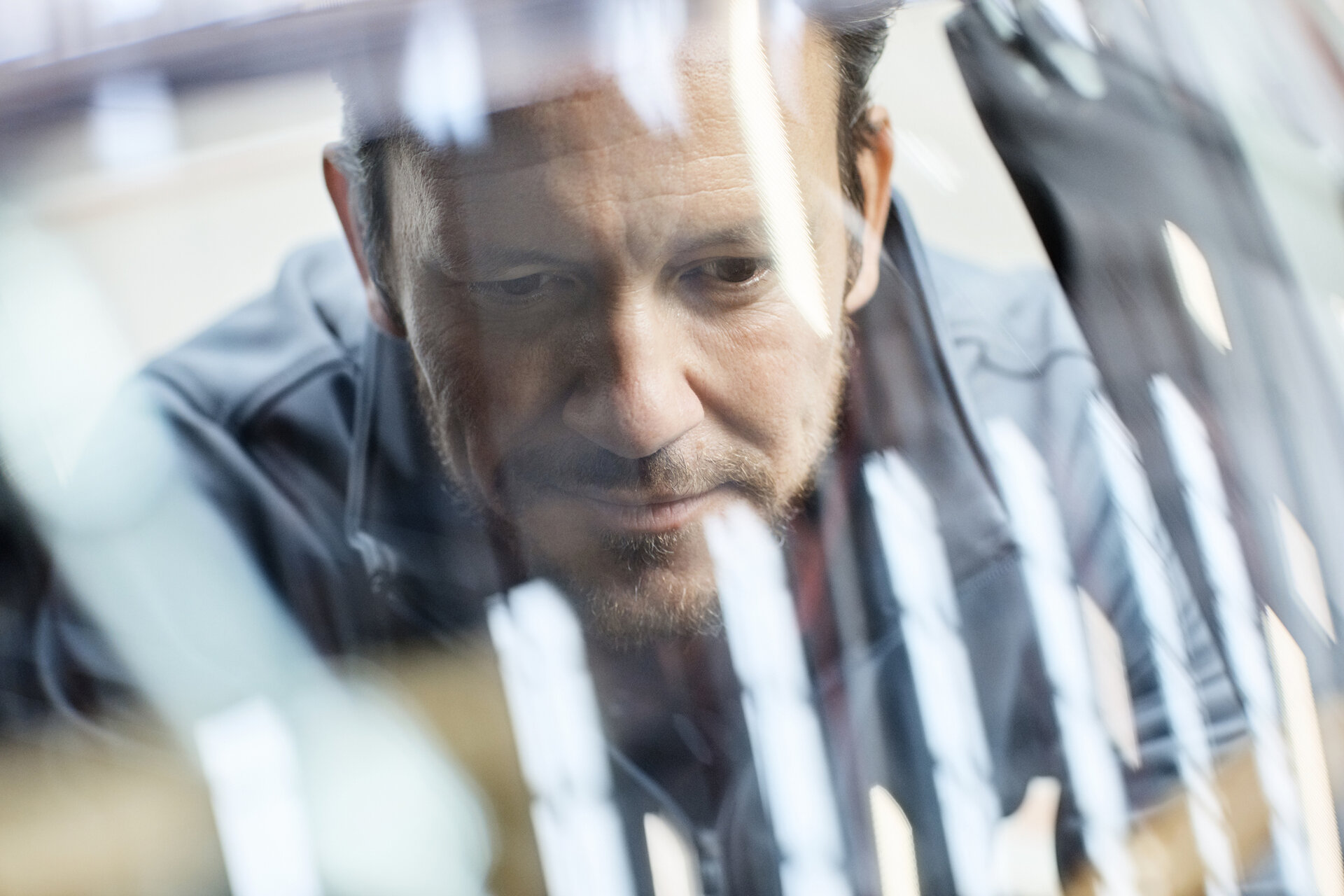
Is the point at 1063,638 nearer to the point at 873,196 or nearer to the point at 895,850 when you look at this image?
the point at 895,850

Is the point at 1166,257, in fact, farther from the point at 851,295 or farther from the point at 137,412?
the point at 137,412

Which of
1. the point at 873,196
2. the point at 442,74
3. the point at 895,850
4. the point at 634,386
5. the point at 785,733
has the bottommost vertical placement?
the point at 895,850

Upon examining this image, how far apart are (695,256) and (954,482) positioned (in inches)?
10.8

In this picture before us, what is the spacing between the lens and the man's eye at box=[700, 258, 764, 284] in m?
0.66

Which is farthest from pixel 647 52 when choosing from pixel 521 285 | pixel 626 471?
pixel 626 471

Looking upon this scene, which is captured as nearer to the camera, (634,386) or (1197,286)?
(634,386)

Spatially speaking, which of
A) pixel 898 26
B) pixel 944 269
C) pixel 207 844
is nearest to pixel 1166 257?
pixel 944 269

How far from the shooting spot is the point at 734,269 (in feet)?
2.22

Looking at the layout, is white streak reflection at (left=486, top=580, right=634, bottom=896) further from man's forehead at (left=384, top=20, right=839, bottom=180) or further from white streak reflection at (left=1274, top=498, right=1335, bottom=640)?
white streak reflection at (left=1274, top=498, right=1335, bottom=640)

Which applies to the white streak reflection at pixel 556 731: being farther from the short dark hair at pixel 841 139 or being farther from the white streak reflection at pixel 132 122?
the white streak reflection at pixel 132 122

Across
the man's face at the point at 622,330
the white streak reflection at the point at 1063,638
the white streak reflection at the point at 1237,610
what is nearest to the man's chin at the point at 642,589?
the man's face at the point at 622,330

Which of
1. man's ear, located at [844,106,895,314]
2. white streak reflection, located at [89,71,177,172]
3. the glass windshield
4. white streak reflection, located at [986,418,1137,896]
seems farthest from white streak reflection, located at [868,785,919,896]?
white streak reflection, located at [89,71,177,172]

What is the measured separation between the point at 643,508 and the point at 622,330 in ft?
0.42

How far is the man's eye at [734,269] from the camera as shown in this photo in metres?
0.66
